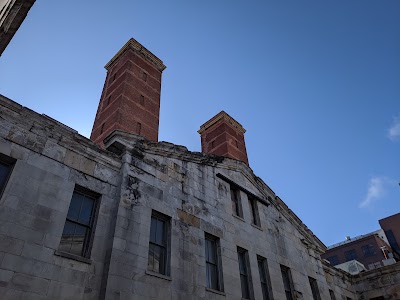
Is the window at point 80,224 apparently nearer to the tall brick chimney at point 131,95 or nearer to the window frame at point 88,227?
the window frame at point 88,227

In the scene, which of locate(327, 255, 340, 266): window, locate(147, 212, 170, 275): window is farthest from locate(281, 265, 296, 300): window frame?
locate(327, 255, 340, 266): window

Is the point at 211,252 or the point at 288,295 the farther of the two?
the point at 288,295

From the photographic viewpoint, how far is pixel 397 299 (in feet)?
66.3

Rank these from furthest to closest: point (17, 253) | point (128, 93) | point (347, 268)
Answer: point (347, 268) < point (128, 93) < point (17, 253)

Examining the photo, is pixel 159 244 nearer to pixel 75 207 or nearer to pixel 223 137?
pixel 75 207

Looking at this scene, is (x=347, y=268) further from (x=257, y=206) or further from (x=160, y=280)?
(x=160, y=280)

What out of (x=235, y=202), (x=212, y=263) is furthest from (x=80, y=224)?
(x=235, y=202)

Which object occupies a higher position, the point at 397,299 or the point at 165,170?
the point at 165,170

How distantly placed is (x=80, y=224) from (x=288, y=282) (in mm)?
10818

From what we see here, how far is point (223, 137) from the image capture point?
107 feet

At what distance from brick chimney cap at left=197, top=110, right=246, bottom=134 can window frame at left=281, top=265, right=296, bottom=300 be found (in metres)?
20.3

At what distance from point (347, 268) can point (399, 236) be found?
1229 inches

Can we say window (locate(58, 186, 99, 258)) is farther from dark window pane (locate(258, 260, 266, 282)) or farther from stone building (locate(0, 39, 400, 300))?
dark window pane (locate(258, 260, 266, 282))

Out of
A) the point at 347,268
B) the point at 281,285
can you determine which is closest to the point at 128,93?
the point at 281,285
